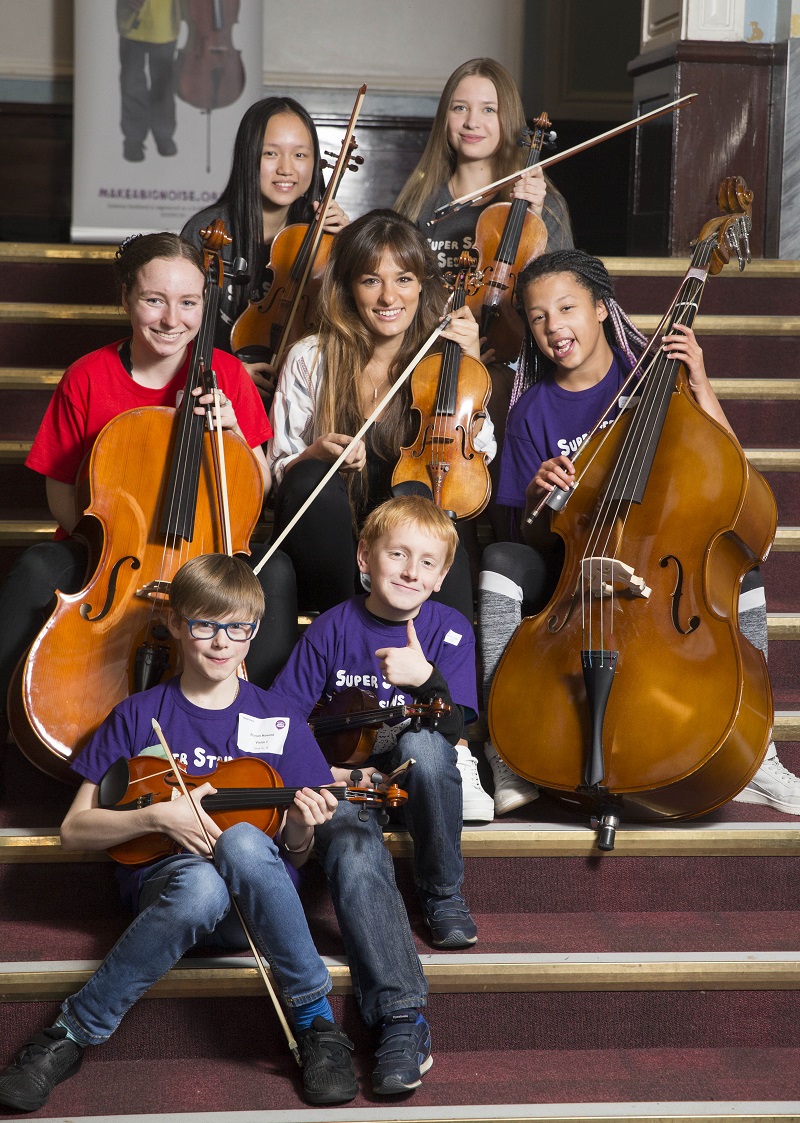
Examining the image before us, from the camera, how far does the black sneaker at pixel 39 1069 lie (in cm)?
149

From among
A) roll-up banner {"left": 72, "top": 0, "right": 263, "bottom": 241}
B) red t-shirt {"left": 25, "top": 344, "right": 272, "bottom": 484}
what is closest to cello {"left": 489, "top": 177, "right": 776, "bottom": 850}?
red t-shirt {"left": 25, "top": 344, "right": 272, "bottom": 484}

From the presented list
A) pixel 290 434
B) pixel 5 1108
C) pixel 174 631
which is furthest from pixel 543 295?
pixel 5 1108

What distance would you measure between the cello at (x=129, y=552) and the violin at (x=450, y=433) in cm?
30

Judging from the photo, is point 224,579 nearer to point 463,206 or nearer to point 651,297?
point 463,206

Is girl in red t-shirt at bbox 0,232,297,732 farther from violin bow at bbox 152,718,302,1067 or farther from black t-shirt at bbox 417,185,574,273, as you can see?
black t-shirt at bbox 417,185,574,273

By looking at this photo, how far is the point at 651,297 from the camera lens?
3158 mm

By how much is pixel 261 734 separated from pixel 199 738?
83 mm

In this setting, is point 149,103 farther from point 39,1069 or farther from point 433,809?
point 39,1069

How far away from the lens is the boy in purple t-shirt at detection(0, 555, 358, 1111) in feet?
5.02

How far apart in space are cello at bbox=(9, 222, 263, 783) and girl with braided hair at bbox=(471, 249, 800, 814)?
1.45 ft

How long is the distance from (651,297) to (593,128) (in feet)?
7.34

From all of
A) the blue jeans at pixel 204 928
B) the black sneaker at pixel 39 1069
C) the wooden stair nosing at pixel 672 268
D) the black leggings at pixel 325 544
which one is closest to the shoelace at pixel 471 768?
the black leggings at pixel 325 544

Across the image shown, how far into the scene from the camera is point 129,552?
1.81 metres

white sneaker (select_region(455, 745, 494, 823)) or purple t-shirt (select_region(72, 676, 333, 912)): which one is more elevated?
purple t-shirt (select_region(72, 676, 333, 912))
